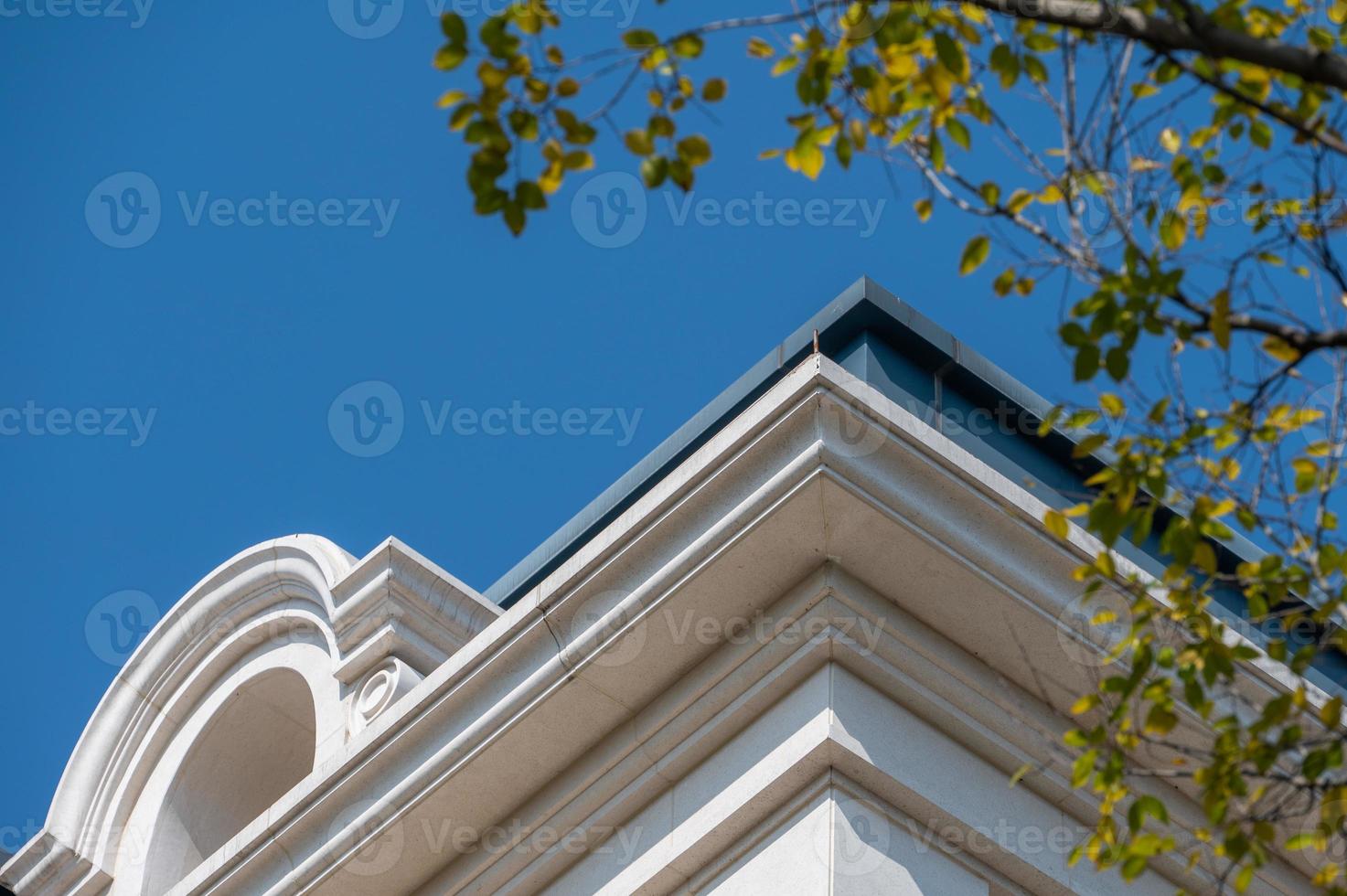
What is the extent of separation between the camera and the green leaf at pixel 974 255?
23.8ft

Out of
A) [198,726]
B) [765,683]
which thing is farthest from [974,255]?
[198,726]

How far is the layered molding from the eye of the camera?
1112 cm

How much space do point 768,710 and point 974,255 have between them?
16.1ft

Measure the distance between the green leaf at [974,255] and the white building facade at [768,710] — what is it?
373 cm

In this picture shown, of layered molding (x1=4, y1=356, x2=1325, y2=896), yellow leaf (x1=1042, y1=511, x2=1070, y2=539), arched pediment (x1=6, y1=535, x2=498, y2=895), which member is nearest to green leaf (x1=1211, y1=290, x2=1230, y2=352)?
yellow leaf (x1=1042, y1=511, x2=1070, y2=539)

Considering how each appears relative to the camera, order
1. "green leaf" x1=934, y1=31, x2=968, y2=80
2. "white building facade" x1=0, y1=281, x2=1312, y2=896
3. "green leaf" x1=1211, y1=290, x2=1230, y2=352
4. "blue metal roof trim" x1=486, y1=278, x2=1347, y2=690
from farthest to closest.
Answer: "blue metal roof trim" x1=486, y1=278, x2=1347, y2=690 → "white building facade" x1=0, y1=281, x2=1312, y2=896 → "green leaf" x1=934, y1=31, x2=968, y2=80 → "green leaf" x1=1211, y1=290, x2=1230, y2=352

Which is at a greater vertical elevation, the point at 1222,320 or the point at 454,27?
the point at 454,27

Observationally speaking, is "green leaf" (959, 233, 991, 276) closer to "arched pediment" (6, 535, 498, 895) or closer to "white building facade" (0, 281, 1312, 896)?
"white building facade" (0, 281, 1312, 896)

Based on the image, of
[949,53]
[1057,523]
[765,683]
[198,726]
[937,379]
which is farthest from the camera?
[198,726]

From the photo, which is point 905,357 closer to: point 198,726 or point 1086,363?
point 198,726

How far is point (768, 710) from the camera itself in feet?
37.9

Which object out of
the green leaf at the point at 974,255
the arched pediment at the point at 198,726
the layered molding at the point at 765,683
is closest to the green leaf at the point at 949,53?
the green leaf at the point at 974,255

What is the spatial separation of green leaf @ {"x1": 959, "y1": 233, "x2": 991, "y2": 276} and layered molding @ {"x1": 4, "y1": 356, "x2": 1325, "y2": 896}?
3.70m

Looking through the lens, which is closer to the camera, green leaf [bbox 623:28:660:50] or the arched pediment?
green leaf [bbox 623:28:660:50]
